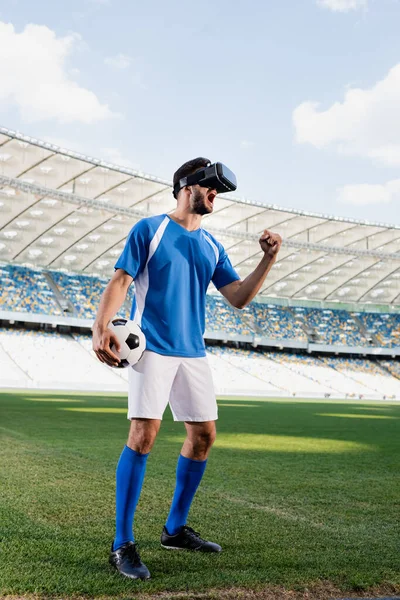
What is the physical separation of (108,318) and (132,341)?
18 cm

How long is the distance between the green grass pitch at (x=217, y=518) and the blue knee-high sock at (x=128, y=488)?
0.20 m

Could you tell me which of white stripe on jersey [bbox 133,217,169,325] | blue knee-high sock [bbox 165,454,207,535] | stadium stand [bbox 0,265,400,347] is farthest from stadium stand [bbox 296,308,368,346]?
white stripe on jersey [bbox 133,217,169,325]

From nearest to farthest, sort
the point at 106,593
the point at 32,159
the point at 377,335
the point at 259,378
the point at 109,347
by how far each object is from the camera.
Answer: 1. the point at 106,593
2. the point at 109,347
3. the point at 32,159
4. the point at 259,378
5. the point at 377,335

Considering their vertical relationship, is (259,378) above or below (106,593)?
below

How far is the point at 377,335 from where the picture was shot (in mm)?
56938

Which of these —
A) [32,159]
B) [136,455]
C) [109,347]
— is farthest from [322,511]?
[32,159]

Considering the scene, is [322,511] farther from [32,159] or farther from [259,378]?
[259,378]

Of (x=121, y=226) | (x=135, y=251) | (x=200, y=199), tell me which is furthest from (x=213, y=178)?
(x=121, y=226)

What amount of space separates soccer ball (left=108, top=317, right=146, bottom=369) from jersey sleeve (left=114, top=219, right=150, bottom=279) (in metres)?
0.30

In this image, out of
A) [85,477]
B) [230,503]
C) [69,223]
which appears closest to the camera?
[230,503]

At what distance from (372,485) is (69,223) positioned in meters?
33.0

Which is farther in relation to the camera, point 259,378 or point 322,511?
point 259,378

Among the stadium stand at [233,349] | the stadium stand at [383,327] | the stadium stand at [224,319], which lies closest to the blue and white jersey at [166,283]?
the stadium stand at [233,349]

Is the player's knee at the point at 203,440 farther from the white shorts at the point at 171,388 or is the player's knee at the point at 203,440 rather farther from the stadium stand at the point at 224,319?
the stadium stand at the point at 224,319
